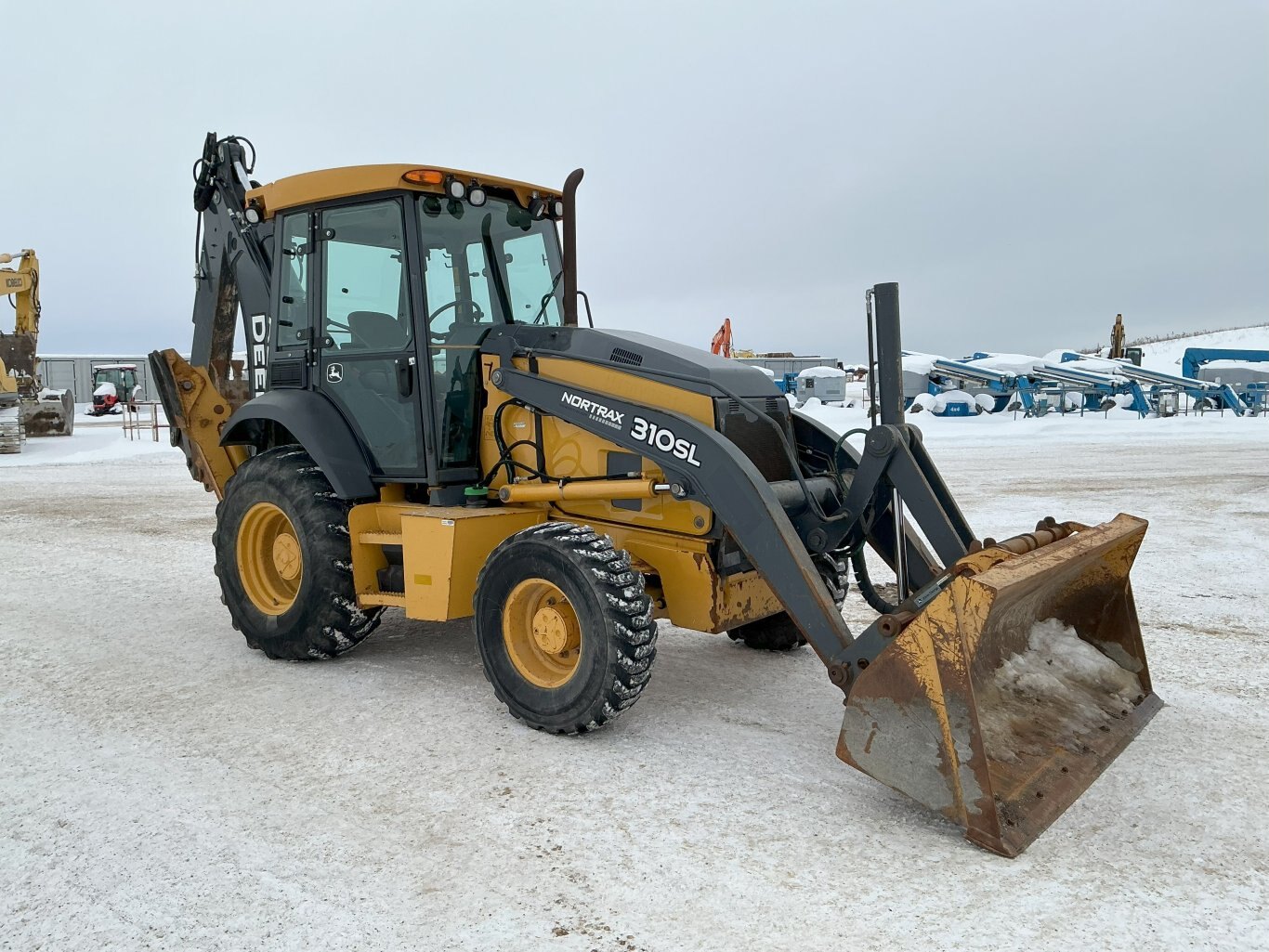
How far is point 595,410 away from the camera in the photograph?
4.90 metres

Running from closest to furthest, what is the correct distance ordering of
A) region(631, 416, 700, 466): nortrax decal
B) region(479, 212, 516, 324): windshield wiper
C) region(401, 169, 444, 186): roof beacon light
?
region(631, 416, 700, 466): nortrax decal, region(401, 169, 444, 186): roof beacon light, region(479, 212, 516, 324): windshield wiper

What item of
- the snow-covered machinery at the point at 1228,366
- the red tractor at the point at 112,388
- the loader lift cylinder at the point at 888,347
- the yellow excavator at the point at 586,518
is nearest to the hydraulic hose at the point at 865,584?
the yellow excavator at the point at 586,518

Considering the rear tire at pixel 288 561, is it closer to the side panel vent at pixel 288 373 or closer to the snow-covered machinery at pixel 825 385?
the side panel vent at pixel 288 373

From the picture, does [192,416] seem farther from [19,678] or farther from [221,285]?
[19,678]

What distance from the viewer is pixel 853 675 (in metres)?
3.89

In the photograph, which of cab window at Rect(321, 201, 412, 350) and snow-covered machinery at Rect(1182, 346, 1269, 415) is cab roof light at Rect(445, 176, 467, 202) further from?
snow-covered machinery at Rect(1182, 346, 1269, 415)

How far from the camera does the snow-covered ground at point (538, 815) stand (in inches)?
117

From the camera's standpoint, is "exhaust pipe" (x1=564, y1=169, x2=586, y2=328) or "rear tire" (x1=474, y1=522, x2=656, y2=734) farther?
"exhaust pipe" (x1=564, y1=169, x2=586, y2=328)

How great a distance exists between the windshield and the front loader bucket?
297 centimetres

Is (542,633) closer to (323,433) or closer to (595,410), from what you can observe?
(595,410)

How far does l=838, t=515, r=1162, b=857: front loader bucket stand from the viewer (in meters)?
3.44

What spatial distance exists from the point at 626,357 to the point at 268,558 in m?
2.67

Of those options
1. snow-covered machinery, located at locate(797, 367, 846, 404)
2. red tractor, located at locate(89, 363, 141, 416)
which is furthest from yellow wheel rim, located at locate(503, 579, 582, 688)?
red tractor, located at locate(89, 363, 141, 416)

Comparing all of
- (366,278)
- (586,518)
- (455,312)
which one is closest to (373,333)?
(366,278)
